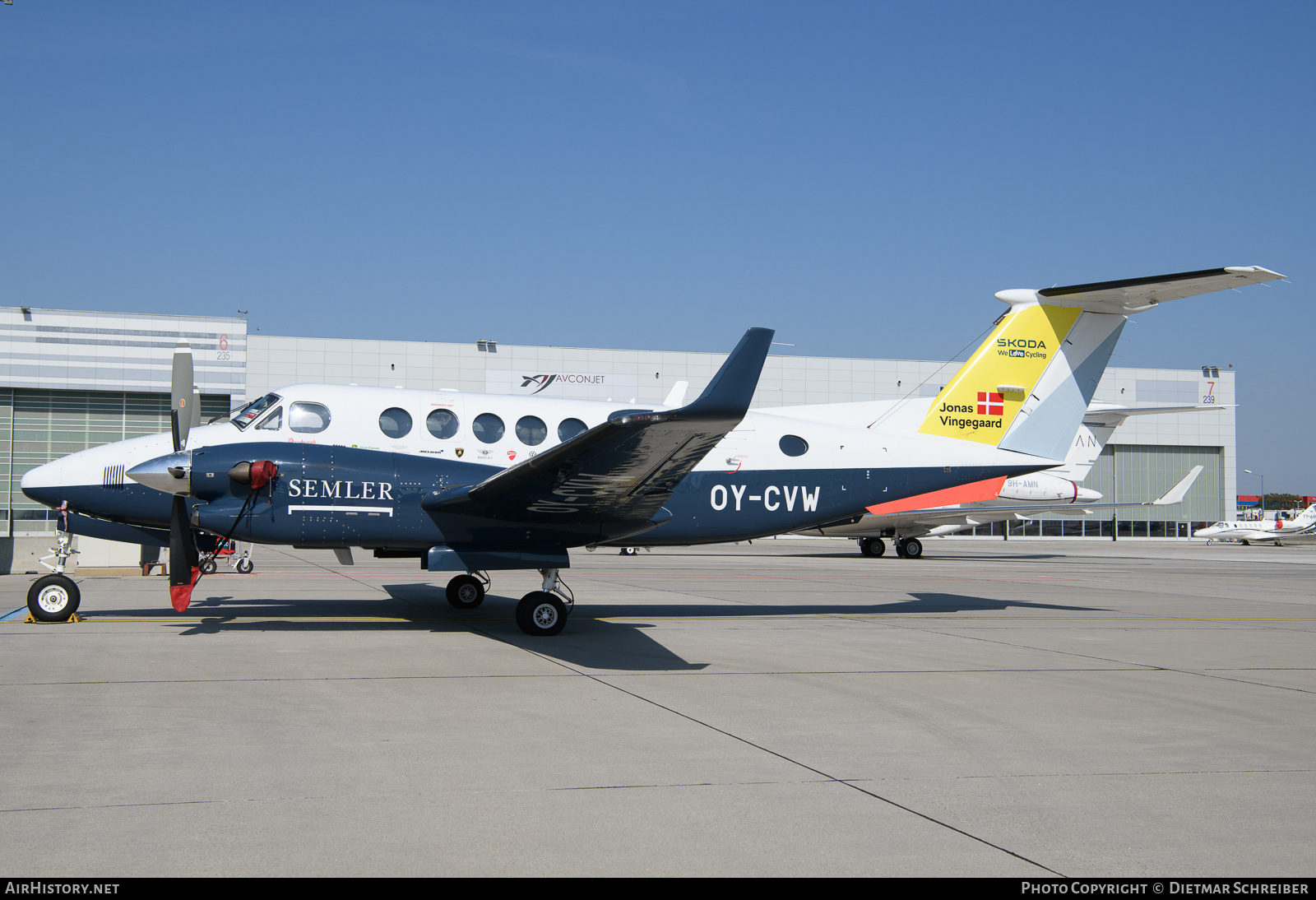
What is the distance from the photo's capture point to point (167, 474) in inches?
393

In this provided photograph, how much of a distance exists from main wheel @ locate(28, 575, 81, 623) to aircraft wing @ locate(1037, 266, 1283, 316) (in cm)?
1409

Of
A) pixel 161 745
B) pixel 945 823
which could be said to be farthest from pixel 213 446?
pixel 945 823

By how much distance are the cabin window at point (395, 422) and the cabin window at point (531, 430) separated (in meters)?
1.41

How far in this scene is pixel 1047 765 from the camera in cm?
540

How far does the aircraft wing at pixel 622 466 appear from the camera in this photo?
7871mm

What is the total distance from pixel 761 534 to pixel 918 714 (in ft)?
20.3

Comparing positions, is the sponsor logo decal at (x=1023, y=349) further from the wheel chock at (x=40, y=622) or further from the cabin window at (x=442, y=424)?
the wheel chock at (x=40, y=622)

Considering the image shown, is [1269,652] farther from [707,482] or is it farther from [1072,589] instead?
[1072,589]

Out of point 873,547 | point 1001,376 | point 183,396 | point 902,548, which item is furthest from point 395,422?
point 873,547

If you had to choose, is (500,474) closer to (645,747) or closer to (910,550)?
(645,747)

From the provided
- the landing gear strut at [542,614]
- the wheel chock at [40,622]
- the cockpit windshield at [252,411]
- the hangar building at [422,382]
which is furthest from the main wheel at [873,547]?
the wheel chock at [40,622]

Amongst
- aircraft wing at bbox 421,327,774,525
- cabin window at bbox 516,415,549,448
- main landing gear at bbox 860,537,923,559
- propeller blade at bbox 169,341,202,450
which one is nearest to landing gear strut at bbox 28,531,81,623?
propeller blade at bbox 169,341,202,450

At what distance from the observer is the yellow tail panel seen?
1390 centimetres

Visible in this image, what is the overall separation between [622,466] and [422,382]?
4462 centimetres
